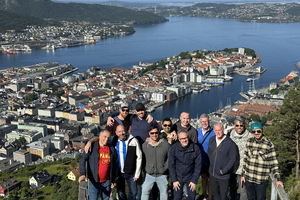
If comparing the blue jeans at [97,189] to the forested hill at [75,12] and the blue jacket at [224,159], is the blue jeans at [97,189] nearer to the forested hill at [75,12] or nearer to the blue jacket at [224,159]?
the blue jacket at [224,159]

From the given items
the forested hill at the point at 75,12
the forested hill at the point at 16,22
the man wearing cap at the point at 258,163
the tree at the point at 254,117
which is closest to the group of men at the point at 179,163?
the man wearing cap at the point at 258,163

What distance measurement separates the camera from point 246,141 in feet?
5.07

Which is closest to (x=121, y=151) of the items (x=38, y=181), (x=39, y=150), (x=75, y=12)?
(x=38, y=181)

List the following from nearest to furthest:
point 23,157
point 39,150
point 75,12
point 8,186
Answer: point 8,186 < point 23,157 < point 39,150 < point 75,12

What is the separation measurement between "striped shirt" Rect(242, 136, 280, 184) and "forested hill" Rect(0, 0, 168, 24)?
50.0m

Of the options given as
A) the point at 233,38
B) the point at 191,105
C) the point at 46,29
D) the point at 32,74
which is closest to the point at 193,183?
the point at 191,105

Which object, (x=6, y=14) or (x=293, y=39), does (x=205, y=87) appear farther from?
(x=6, y=14)

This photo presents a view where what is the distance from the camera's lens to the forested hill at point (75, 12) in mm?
50719

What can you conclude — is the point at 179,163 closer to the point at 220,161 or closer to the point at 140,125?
the point at 220,161

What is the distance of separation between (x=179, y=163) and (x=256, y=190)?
1.09ft

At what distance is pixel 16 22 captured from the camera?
3959 centimetres

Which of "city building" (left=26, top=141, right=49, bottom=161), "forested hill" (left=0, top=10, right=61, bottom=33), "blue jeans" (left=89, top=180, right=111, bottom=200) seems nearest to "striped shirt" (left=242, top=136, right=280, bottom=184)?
"blue jeans" (left=89, top=180, right=111, bottom=200)

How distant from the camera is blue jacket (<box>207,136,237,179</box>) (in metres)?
1.41

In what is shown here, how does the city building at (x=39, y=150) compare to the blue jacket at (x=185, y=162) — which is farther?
the city building at (x=39, y=150)
